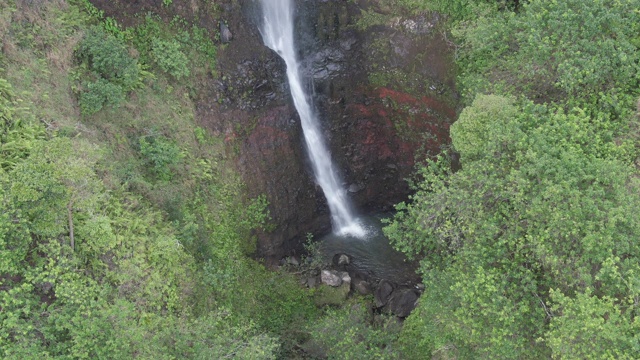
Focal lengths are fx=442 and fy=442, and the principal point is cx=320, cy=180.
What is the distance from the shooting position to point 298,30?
1980 cm

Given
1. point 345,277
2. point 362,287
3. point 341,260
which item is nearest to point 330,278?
point 345,277

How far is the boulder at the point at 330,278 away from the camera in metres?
18.7

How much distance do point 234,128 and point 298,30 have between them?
5570 mm

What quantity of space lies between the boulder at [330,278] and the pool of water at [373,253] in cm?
148

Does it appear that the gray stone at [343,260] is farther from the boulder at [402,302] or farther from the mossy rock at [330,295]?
the boulder at [402,302]

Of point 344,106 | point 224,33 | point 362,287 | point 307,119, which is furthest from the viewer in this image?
point 344,106

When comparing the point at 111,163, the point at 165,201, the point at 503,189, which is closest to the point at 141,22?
the point at 111,163

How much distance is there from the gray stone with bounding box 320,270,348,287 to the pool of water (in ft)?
4.86

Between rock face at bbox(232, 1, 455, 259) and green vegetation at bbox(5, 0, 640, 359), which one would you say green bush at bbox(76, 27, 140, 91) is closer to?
green vegetation at bbox(5, 0, 640, 359)

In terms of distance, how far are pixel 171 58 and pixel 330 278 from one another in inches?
423

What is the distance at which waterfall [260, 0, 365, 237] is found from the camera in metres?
19.3

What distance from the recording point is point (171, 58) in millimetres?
16047

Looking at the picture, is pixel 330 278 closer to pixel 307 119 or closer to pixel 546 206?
pixel 307 119

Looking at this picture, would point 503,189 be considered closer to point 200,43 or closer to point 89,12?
point 200,43
